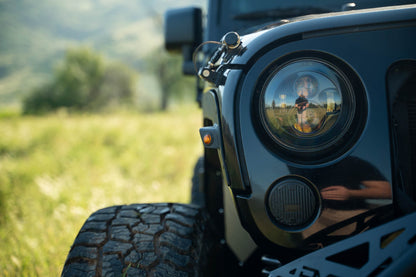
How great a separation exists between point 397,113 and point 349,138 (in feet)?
0.51

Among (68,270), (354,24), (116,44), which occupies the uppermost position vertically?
(116,44)

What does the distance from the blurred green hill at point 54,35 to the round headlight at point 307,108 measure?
326ft

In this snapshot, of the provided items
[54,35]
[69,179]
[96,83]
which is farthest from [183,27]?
[54,35]

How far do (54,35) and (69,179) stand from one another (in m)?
172

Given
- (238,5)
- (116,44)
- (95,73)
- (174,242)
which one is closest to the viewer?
(174,242)

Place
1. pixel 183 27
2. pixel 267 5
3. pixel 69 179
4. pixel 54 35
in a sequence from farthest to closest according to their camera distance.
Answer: pixel 54 35 → pixel 69 179 → pixel 183 27 → pixel 267 5

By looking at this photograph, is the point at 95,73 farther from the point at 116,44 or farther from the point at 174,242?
the point at 116,44

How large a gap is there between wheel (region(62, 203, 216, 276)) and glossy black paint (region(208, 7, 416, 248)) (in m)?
0.31

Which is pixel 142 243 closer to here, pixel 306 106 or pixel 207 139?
pixel 207 139

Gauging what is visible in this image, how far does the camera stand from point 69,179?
411 cm

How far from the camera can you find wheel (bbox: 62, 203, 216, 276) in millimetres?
1045

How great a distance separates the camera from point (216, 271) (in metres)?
A: 1.47

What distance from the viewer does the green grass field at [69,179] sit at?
224 cm

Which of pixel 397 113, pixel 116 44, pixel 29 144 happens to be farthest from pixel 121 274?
pixel 116 44
